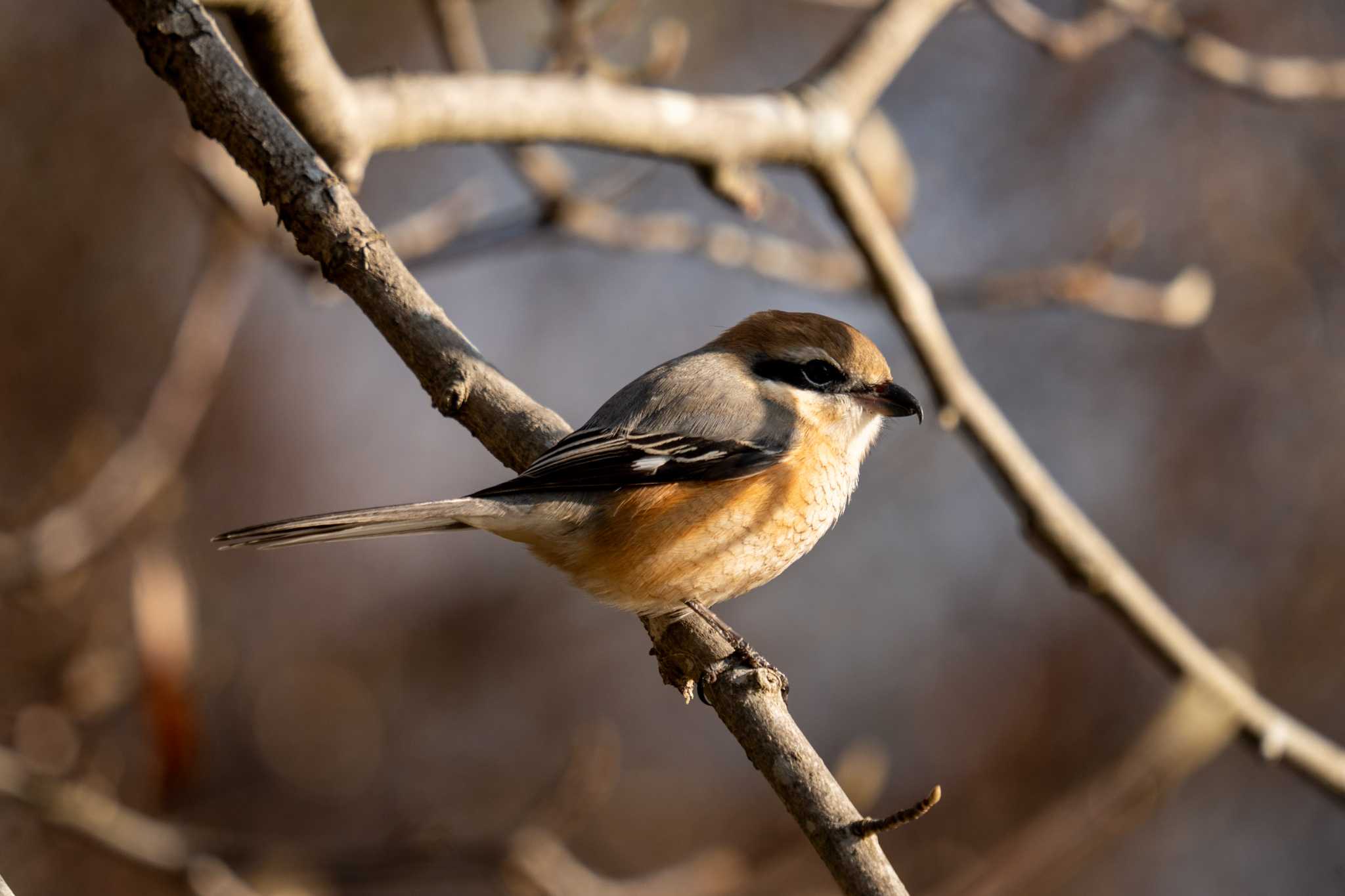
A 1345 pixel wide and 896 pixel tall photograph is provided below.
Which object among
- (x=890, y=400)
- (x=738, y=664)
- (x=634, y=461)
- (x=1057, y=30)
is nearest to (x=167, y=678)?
(x=634, y=461)

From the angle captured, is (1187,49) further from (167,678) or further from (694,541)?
(167,678)

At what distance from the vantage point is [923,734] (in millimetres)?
5703

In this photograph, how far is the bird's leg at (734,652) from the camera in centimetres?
210

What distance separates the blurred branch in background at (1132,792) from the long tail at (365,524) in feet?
4.72

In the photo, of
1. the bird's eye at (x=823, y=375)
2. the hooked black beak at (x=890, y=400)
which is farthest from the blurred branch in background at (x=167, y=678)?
the hooked black beak at (x=890, y=400)

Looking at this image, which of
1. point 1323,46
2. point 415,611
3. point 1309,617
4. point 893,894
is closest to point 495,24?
point 415,611

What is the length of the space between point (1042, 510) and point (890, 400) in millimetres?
449

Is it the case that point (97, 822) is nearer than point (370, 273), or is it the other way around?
point (370, 273)

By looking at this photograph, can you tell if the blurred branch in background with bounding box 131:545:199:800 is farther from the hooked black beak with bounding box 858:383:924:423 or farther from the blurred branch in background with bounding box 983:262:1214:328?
the blurred branch in background with bounding box 983:262:1214:328

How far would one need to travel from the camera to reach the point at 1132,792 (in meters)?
2.51

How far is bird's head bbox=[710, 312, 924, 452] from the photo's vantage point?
2.82 metres

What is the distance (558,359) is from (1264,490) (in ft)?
11.6

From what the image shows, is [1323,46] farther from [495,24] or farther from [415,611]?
[415,611]

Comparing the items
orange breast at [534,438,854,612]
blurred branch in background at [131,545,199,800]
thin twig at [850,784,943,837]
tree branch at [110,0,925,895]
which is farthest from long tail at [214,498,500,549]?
thin twig at [850,784,943,837]
